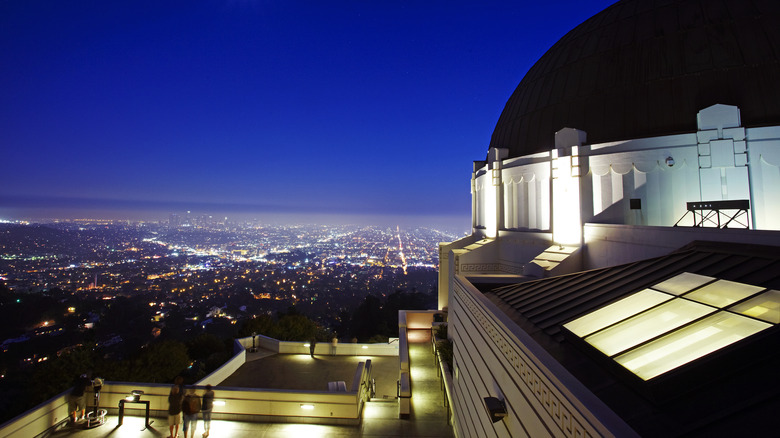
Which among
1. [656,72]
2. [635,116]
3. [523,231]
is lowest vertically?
[523,231]

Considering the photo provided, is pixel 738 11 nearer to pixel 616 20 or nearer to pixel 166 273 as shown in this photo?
pixel 616 20

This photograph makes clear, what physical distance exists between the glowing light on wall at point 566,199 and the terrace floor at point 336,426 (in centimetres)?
810

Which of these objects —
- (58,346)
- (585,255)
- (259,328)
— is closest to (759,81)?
(585,255)

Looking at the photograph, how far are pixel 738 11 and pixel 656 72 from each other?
3.60 m

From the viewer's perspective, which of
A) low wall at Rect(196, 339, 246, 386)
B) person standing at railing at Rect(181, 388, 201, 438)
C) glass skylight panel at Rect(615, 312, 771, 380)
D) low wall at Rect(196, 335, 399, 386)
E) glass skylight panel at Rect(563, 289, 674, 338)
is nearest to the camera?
glass skylight panel at Rect(615, 312, 771, 380)

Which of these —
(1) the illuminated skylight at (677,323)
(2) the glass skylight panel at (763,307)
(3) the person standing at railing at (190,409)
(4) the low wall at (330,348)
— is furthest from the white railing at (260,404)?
(2) the glass skylight panel at (763,307)

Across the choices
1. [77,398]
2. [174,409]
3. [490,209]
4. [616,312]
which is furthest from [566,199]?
[77,398]

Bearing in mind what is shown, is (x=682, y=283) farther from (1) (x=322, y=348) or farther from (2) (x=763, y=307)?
(1) (x=322, y=348)

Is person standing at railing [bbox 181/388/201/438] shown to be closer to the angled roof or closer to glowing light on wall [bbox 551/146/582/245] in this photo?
the angled roof

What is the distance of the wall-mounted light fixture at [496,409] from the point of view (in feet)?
16.2

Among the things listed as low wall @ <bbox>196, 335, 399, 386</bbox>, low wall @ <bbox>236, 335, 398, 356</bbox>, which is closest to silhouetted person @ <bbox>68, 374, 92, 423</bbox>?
low wall @ <bbox>196, 335, 399, 386</bbox>

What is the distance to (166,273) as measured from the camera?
10156 cm

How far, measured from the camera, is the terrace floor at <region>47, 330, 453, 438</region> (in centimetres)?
973

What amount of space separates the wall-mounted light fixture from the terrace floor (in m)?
6.35
